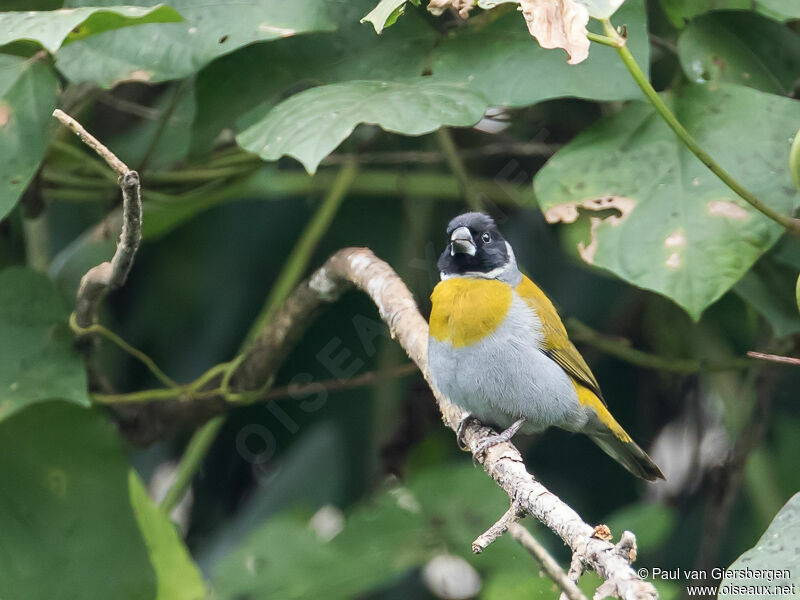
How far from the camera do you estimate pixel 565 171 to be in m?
2.38

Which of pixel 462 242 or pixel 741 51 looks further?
pixel 462 242

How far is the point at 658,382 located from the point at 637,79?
193 cm

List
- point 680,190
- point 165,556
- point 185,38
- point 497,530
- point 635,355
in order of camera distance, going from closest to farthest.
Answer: point 497,530, point 680,190, point 185,38, point 165,556, point 635,355

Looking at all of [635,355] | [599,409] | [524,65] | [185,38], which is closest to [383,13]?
[524,65]

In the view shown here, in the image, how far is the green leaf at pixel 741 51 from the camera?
2467 millimetres

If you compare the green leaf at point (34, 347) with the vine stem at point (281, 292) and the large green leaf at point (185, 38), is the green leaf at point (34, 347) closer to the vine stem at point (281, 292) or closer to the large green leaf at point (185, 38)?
the large green leaf at point (185, 38)

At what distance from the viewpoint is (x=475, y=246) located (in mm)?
2717

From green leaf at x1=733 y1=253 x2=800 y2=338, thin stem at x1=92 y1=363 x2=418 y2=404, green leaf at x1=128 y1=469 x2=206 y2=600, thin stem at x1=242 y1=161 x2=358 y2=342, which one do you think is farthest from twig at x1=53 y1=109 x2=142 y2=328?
green leaf at x1=733 y1=253 x2=800 y2=338

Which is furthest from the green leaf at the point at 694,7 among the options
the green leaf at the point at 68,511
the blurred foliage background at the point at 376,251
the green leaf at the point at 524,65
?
the green leaf at the point at 68,511

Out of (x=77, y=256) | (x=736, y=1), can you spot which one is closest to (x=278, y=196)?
(x=77, y=256)

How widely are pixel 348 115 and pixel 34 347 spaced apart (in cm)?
109

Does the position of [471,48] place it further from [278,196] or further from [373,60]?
[278,196]

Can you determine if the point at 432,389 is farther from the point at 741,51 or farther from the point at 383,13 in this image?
the point at 741,51

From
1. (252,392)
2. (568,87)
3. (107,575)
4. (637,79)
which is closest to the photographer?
(637,79)
